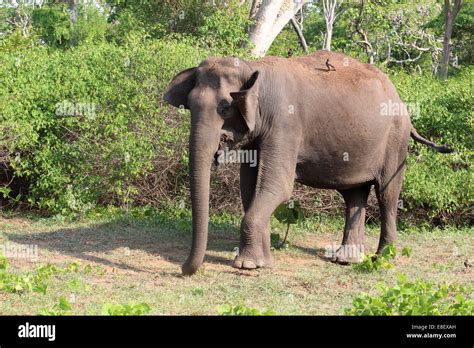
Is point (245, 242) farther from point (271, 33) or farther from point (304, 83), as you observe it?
point (271, 33)

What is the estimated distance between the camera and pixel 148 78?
45.4 ft

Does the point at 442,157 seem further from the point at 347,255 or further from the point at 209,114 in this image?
the point at 209,114

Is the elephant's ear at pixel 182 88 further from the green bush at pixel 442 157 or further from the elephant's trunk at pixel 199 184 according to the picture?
the green bush at pixel 442 157

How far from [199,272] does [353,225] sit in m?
2.62

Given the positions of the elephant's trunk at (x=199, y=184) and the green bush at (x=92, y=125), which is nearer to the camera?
the elephant's trunk at (x=199, y=184)

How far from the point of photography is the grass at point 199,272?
27.6 feet

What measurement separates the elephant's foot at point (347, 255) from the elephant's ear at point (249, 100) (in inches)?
90.3

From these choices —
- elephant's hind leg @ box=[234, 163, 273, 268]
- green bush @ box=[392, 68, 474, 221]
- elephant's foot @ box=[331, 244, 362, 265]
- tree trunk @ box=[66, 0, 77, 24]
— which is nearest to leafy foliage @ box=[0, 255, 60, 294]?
elephant's hind leg @ box=[234, 163, 273, 268]

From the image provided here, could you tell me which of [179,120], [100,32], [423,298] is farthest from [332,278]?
[100,32]

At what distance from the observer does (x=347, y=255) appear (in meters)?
11.1

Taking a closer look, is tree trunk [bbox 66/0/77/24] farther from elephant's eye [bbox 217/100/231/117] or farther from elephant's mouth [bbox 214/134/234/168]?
elephant's eye [bbox 217/100/231/117]

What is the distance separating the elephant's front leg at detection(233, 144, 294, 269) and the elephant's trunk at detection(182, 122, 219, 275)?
808 mm

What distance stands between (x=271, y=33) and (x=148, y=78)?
304 inches

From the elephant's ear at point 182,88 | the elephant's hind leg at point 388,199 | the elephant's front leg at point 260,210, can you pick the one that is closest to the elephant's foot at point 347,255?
the elephant's hind leg at point 388,199
